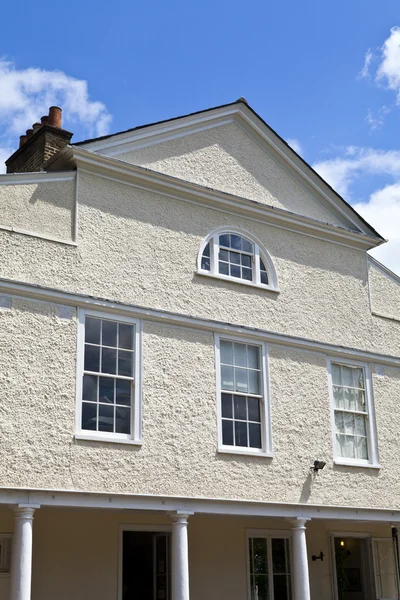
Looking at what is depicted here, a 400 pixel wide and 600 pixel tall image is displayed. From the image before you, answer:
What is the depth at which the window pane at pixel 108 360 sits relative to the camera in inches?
520

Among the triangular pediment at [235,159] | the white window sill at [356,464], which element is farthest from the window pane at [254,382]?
the triangular pediment at [235,159]

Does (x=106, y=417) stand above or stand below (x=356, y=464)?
above

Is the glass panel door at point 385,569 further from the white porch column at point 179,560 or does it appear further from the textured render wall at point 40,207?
the textured render wall at point 40,207

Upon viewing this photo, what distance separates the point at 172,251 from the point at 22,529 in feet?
18.9

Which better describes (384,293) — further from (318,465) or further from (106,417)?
(106,417)

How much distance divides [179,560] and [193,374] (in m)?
3.23

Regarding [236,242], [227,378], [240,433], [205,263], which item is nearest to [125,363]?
[227,378]

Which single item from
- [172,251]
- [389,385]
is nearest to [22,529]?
[172,251]

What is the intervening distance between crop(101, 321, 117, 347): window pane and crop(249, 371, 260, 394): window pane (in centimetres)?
306

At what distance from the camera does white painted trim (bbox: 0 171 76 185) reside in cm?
1284

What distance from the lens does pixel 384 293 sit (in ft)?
60.1

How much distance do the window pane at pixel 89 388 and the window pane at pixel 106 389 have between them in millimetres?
117

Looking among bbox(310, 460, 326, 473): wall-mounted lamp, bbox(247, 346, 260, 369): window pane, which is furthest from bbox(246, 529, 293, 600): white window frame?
bbox(247, 346, 260, 369): window pane

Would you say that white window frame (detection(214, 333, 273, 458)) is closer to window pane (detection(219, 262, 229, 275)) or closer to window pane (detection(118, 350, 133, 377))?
window pane (detection(219, 262, 229, 275))
